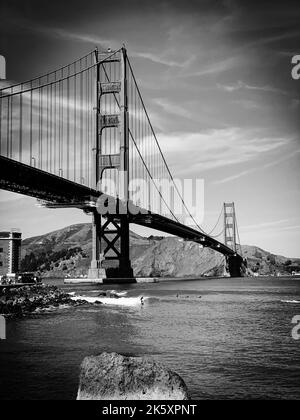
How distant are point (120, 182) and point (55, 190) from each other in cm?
1660

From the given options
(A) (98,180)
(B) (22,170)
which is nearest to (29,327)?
(B) (22,170)

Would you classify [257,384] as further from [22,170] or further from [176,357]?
[22,170]

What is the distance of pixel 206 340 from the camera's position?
19359mm

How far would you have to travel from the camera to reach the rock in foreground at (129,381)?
25.5ft

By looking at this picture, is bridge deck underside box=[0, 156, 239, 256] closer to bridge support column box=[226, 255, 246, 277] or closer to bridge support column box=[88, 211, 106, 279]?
bridge support column box=[88, 211, 106, 279]

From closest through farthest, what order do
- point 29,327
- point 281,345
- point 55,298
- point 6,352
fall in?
point 6,352 < point 281,345 < point 29,327 < point 55,298

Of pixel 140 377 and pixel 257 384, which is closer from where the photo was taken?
pixel 140 377

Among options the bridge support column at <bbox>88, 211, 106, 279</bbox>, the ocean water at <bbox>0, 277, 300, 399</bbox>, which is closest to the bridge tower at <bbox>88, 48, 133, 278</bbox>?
the bridge support column at <bbox>88, 211, 106, 279</bbox>

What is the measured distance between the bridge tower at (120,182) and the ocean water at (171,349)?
45.8 metres

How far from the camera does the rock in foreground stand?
25.5 feet

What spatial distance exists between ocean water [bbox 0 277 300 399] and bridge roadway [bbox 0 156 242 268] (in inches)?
902

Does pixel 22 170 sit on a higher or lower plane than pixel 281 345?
higher

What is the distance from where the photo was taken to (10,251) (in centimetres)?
6838
